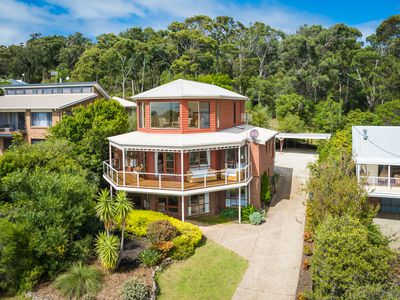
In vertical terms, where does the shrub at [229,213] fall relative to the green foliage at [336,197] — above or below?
below

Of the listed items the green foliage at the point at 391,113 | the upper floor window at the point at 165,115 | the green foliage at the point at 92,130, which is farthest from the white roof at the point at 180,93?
the green foliage at the point at 391,113

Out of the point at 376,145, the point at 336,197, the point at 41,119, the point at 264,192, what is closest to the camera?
the point at 336,197

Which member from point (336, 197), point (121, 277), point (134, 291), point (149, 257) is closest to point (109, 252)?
point (121, 277)

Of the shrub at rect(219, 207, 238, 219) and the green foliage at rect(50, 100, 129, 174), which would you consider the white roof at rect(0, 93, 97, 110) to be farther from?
the shrub at rect(219, 207, 238, 219)

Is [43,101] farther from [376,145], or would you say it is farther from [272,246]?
[376,145]

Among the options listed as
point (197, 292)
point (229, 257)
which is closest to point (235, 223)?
point (229, 257)

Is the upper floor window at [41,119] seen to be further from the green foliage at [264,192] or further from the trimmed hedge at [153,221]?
the green foliage at [264,192]
